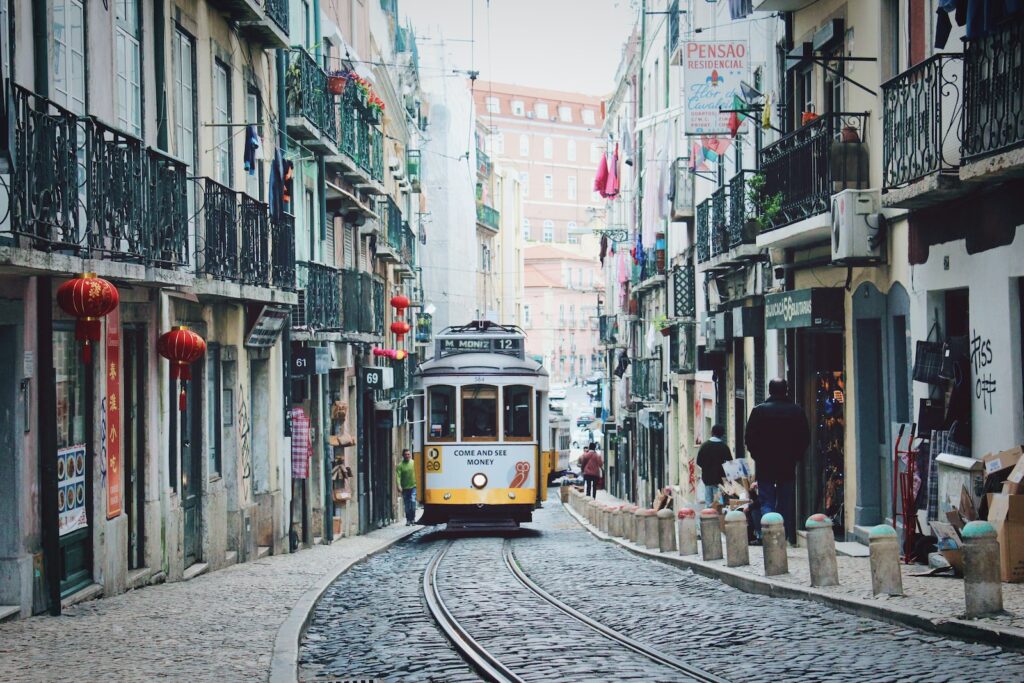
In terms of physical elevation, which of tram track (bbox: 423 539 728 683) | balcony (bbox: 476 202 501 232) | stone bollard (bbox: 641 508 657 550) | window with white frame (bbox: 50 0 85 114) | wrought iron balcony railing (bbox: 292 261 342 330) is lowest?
stone bollard (bbox: 641 508 657 550)

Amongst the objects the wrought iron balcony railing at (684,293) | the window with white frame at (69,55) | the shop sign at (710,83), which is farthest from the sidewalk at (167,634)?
the wrought iron balcony railing at (684,293)

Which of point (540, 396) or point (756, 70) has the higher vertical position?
point (756, 70)

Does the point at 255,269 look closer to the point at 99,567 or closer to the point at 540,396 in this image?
the point at 99,567

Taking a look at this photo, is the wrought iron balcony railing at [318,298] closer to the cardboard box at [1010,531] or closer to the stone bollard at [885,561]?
the stone bollard at [885,561]

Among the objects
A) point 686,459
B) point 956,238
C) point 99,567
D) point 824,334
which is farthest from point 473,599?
point 686,459

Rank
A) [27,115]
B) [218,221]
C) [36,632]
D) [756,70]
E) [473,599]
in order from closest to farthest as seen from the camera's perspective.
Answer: [27,115] → [36,632] → [473,599] → [218,221] → [756,70]

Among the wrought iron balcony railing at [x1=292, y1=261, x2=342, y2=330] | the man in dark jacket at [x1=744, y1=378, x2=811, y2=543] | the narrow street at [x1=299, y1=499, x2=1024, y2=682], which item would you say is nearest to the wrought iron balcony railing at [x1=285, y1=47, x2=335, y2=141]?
the wrought iron balcony railing at [x1=292, y1=261, x2=342, y2=330]

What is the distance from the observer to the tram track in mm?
9312

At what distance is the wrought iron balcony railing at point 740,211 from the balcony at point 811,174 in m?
2.07

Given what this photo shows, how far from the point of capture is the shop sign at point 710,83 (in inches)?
858

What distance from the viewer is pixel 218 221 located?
17.1 m

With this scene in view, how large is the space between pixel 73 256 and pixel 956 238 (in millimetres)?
8010

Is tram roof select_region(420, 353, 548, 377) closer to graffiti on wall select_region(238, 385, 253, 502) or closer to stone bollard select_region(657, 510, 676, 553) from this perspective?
graffiti on wall select_region(238, 385, 253, 502)

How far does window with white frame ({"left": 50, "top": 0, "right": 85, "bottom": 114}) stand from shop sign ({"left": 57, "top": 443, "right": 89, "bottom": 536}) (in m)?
3.08
